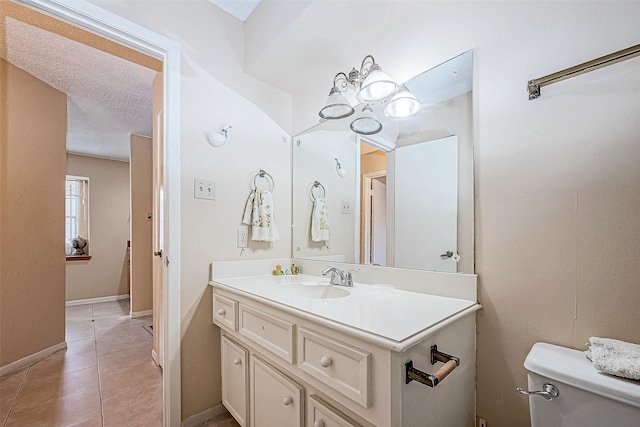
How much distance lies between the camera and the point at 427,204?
4.59 feet

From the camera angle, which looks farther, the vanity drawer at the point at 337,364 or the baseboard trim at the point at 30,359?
the baseboard trim at the point at 30,359

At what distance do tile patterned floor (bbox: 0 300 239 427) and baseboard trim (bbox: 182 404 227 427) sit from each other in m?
0.02

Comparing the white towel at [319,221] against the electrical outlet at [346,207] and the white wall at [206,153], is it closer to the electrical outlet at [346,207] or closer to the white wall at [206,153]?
the electrical outlet at [346,207]

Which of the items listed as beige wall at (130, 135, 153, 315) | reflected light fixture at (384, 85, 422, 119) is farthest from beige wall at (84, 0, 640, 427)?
beige wall at (130, 135, 153, 315)

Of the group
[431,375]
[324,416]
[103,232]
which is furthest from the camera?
[103,232]

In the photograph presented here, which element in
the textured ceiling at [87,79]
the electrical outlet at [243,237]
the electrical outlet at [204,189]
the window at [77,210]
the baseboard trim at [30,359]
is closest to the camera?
the electrical outlet at [204,189]

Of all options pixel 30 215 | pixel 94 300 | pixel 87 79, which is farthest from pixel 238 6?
pixel 94 300

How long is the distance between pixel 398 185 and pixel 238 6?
56.9 inches

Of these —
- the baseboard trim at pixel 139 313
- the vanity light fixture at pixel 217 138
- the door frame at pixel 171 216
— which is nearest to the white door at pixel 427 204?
the vanity light fixture at pixel 217 138

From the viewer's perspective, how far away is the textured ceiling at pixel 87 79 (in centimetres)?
189

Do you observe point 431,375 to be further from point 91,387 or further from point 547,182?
point 91,387

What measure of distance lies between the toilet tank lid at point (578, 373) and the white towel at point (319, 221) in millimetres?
1238

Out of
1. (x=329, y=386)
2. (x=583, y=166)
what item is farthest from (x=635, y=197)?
(x=329, y=386)

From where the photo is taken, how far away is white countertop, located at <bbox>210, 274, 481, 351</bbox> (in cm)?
80
